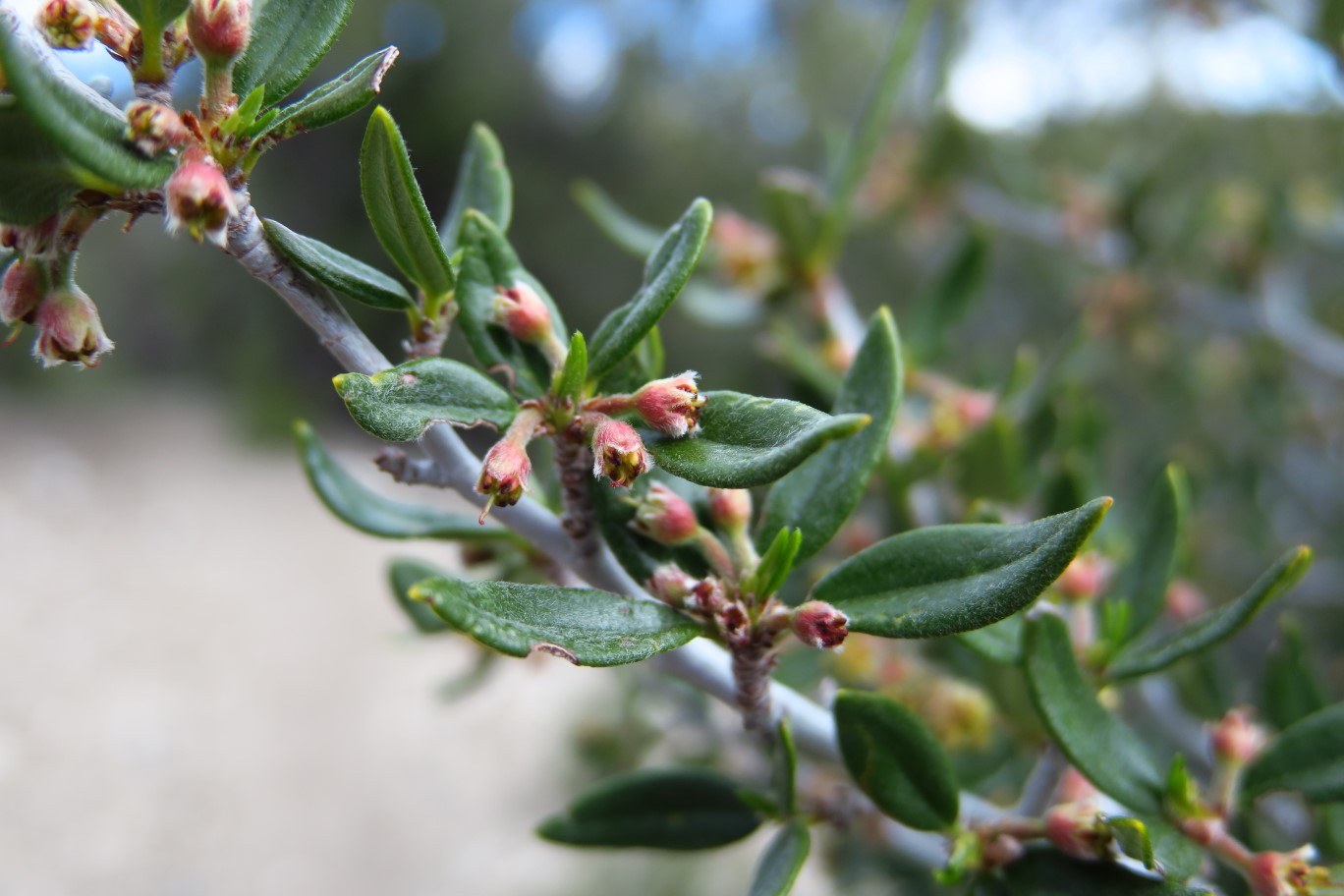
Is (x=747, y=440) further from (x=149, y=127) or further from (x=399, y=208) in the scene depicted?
(x=149, y=127)

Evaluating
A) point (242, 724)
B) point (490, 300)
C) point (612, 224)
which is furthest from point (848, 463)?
point (242, 724)

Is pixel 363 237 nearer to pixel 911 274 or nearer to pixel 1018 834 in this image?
pixel 911 274

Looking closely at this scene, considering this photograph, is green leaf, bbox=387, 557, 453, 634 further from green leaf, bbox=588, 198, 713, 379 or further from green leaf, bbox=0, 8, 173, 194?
green leaf, bbox=0, 8, 173, 194

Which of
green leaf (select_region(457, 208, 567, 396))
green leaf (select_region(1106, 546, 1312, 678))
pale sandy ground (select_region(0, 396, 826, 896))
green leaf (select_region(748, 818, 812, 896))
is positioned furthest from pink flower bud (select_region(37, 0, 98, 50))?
pale sandy ground (select_region(0, 396, 826, 896))

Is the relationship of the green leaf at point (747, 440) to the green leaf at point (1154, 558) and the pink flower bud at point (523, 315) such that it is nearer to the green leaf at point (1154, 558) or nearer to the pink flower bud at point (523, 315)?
the pink flower bud at point (523, 315)

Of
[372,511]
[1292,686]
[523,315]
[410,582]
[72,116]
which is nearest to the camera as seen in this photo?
→ [72,116]

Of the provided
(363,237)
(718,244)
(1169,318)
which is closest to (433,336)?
(718,244)
